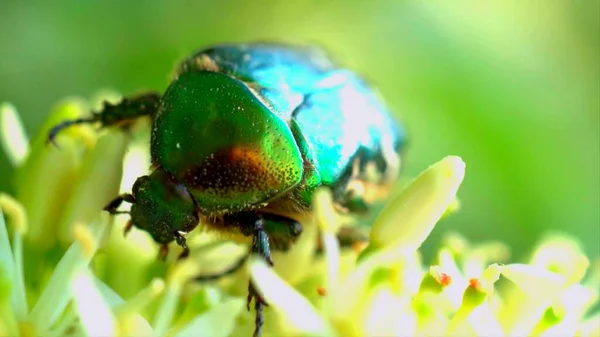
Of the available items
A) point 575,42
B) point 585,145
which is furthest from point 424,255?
point 575,42

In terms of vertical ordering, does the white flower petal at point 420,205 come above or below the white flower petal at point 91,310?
above

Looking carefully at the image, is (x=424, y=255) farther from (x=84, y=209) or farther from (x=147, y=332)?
(x=147, y=332)

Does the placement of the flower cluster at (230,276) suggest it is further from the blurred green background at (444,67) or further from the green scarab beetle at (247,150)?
the blurred green background at (444,67)

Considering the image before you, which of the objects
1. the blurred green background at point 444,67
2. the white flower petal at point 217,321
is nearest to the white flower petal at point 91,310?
the white flower petal at point 217,321

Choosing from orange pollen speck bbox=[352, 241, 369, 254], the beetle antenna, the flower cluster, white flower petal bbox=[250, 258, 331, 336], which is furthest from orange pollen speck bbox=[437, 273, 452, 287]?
the beetle antenna

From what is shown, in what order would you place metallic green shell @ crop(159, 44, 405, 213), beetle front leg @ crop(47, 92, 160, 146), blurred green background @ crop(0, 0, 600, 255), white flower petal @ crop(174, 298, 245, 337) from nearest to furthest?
1. white flower petal @ crop(174, 298, 245, 337)
2. metallic green shell @ crop(159, 44, 405, 213)
3. beetle front leg @ crop(47, 92, 160, 146)
4. blurred green background @ crop(0, 0, 600, 255)

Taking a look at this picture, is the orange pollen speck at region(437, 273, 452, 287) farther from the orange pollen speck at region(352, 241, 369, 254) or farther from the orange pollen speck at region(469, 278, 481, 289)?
the orange pollen speck at region(352, 241, 369, 254)
